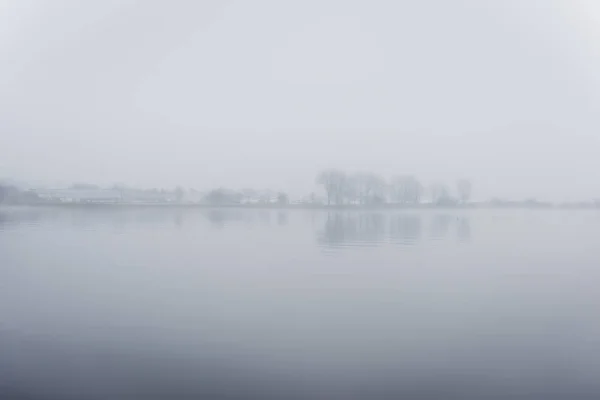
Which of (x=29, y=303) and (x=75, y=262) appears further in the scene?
(x=75, y=262)

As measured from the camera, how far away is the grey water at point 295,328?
551 centimetres

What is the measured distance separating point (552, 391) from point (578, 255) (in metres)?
13.7

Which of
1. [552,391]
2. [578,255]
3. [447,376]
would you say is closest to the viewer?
[552,391]

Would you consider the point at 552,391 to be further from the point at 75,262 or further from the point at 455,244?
the point at 455,244

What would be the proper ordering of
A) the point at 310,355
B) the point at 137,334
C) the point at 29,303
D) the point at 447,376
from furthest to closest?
the point at 29,303 < the point at 137,334 < the point at 310,355 < the point at 447,376

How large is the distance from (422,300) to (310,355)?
4.05 m

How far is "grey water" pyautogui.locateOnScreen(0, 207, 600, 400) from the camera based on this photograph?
18.1 ft

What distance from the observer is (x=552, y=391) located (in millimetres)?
5383

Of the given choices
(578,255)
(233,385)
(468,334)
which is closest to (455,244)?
(578,255)

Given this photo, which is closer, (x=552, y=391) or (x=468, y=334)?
(x=552, y=391)

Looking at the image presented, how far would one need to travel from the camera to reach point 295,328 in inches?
296

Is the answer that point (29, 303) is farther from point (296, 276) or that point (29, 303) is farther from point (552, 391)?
point (552, 391)

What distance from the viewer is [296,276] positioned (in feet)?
39.2

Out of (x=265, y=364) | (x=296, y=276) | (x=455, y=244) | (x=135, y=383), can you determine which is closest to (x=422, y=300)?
(x=296, y=276)
